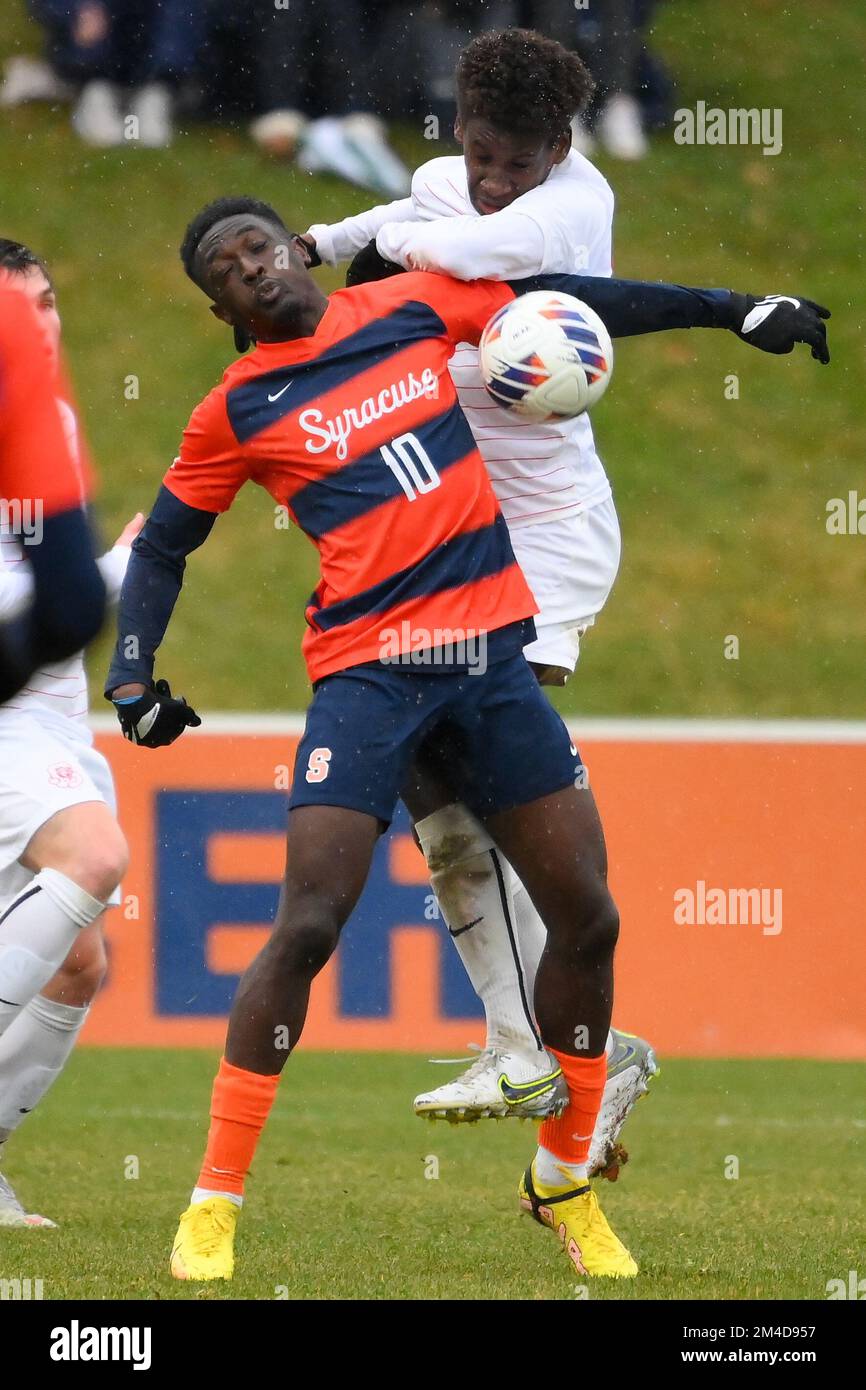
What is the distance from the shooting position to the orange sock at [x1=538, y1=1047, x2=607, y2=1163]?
4.48 m

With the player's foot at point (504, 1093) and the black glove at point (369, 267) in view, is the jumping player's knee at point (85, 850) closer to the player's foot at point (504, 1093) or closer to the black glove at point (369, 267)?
the player's foot at point (504, 1093)

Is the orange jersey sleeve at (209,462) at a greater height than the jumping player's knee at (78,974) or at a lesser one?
greater

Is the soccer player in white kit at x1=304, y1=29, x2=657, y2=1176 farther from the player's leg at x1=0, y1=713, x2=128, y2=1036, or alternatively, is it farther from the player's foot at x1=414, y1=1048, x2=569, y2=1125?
the player's leg at x1=0, y1=713, x2=128, y2=1036

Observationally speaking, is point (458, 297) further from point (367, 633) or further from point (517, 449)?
point (367, 633)

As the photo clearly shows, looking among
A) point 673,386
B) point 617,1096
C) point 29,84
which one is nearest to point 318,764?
point 617,1096

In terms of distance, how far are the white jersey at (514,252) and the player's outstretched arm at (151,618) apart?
0.74m

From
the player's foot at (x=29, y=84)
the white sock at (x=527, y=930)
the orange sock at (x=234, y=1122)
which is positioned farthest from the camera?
the player's foot at (x=29, y=84)

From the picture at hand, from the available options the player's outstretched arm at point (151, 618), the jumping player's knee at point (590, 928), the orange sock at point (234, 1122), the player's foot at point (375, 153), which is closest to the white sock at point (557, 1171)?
the jumping player's knee at point (590, 928)

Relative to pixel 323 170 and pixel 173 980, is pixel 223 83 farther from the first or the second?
pixel 173 980

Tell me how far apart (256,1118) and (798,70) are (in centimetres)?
1288

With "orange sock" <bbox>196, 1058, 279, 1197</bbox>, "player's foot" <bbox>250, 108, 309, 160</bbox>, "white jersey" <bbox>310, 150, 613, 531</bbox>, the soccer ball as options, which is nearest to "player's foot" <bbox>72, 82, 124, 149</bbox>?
"player's foot" <bbox>250, 108, 309, 160</bbox>

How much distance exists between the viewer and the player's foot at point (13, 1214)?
16.2 ft

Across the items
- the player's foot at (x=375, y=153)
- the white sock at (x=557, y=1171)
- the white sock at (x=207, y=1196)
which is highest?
the player's foot at (x=375, y=153)

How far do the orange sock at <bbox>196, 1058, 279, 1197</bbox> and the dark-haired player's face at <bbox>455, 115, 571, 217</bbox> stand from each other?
200cm
